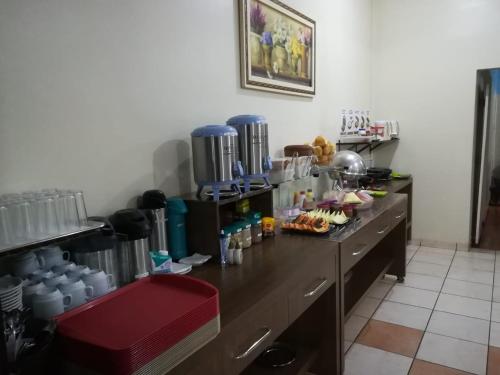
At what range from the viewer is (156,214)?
1404 mm

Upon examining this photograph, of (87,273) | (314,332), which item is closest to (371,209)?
(314,332)

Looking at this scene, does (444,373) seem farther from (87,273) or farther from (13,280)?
(13,280)

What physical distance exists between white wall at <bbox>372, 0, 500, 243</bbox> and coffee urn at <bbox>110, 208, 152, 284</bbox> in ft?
11.5

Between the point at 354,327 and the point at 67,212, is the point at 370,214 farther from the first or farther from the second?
the point at 67,212

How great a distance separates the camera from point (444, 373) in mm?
1878

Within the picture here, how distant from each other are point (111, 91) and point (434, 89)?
3.49m

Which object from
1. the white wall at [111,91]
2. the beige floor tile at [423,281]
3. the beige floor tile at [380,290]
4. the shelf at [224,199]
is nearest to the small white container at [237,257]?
the shelf at [224,199]

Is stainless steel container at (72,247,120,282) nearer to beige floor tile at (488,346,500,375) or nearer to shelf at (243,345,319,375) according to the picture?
shelf at (243,345,319,375)

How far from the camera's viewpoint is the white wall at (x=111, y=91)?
1.10m

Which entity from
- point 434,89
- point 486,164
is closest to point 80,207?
point 434,89

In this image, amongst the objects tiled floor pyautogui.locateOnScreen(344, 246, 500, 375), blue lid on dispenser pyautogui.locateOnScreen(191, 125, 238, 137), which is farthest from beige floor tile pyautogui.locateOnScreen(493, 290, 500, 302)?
blue lid on dispenser pyautogui.locateOnScreen(191, 125, 238, 137)

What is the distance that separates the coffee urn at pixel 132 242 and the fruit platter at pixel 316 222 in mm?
859

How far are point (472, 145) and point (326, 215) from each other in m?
2.48

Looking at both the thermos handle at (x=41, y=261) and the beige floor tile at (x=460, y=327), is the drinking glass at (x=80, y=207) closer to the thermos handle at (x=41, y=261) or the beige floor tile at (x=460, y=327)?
the thermos handle at (x=41, y=261)
